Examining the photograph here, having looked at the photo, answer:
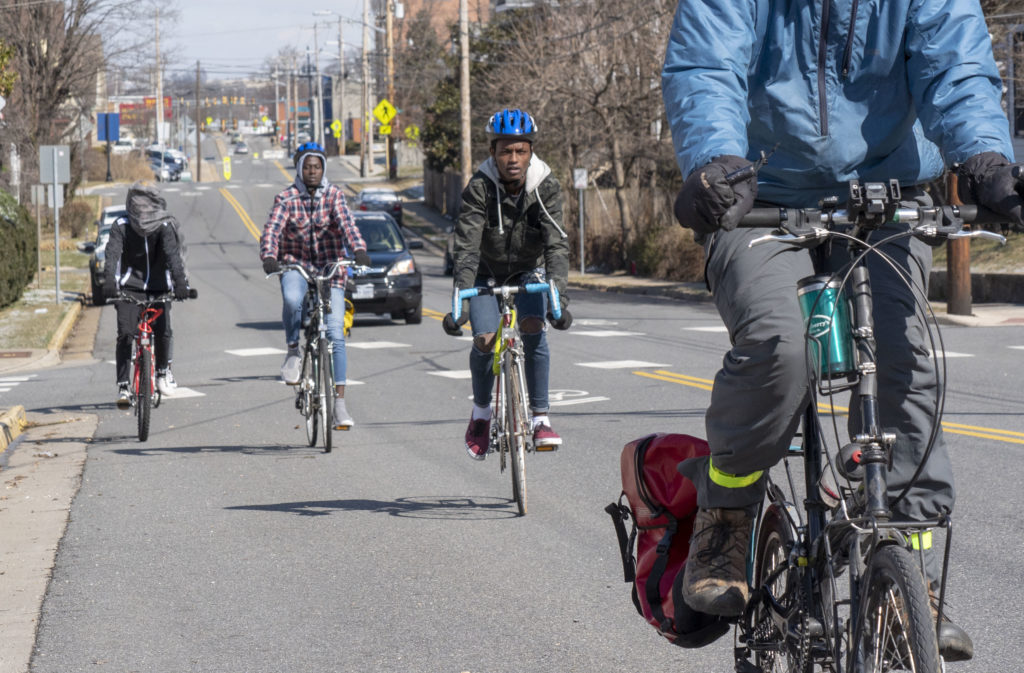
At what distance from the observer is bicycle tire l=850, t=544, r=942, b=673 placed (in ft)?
8.25

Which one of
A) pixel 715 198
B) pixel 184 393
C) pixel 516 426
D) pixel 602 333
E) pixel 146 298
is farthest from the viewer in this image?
pixel 602 333

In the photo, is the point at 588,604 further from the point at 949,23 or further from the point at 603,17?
the point at 603,17

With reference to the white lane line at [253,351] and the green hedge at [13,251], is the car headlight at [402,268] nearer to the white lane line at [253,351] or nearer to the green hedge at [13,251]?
the white lane line at [253,351]

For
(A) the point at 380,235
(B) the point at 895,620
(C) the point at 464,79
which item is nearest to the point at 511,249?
(B) the point at 895,620

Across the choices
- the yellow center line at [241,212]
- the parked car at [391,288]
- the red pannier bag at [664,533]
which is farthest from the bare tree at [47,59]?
the red pannier bag at [664,533]

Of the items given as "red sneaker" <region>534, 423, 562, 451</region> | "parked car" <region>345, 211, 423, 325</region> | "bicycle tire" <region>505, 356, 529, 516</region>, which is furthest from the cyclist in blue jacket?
"parked car" <region>345, 211, 423, 325</region>

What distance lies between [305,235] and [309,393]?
116 centimetres

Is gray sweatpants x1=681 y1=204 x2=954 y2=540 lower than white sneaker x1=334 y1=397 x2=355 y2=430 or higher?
higher

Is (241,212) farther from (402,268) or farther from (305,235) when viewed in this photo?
(305,235)

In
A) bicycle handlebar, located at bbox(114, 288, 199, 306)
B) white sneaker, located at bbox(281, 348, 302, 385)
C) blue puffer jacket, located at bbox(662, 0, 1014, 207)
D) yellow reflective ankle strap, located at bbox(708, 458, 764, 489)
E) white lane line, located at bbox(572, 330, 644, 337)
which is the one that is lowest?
white lane line, located at bbox(572, 330, 644, 337)

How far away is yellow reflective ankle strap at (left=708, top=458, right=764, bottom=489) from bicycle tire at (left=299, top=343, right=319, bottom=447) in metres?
6.55

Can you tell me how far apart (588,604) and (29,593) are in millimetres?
2311

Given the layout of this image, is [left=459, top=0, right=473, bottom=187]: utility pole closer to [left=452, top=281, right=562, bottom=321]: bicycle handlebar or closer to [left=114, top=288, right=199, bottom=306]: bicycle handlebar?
[left=114, top=288, right=199, bottom=306]: bicycle handlebar

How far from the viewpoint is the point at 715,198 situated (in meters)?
2.83
